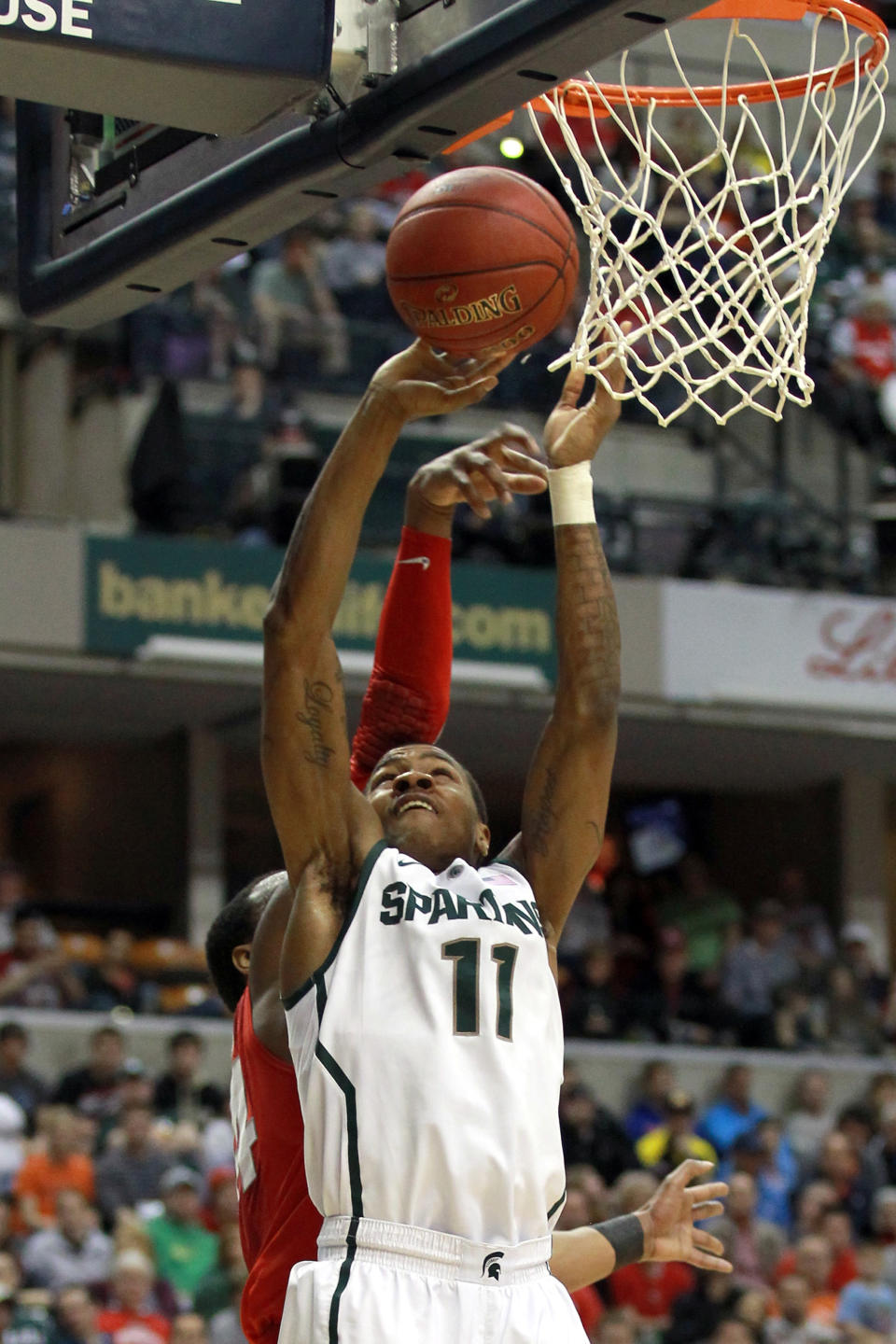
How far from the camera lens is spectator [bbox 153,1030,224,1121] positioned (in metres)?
11.0

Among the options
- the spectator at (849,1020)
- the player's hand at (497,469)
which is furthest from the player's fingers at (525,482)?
the spectator at (849,1020)

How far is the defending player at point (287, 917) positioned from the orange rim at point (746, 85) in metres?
0.75

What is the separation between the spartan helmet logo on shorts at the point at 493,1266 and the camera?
348 centimetres

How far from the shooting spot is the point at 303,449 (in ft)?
44.1

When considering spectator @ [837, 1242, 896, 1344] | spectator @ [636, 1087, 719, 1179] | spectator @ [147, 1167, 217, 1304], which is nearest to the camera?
spectator @ [147, 1167, 217, 1304]

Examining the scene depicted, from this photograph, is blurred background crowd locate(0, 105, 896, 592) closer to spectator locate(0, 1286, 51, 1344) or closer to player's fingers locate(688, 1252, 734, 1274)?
spectator locate(0, 1286, 51, 1344)

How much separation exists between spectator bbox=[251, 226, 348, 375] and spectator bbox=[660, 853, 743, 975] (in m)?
4.32

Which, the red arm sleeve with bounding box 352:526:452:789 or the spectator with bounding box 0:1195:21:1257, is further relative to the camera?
the spectator with bounding box 0:1195:21:1257

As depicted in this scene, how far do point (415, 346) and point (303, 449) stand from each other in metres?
9.64

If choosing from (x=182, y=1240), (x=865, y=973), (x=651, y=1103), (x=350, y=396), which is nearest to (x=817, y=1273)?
(x=651, y=1103)

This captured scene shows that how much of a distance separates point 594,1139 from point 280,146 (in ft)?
27.5

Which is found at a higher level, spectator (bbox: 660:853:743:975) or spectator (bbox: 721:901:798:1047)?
spectator (bbox: 660:853:743:975)

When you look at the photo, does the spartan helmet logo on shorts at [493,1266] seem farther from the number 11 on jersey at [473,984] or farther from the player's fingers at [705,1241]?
the player's fingers at [705,1241]

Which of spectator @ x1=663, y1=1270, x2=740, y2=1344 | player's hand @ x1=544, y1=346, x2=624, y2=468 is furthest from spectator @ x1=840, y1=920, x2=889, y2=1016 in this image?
Answer: player's hand @ x1=544, y1=346, x2=624, y2=468
